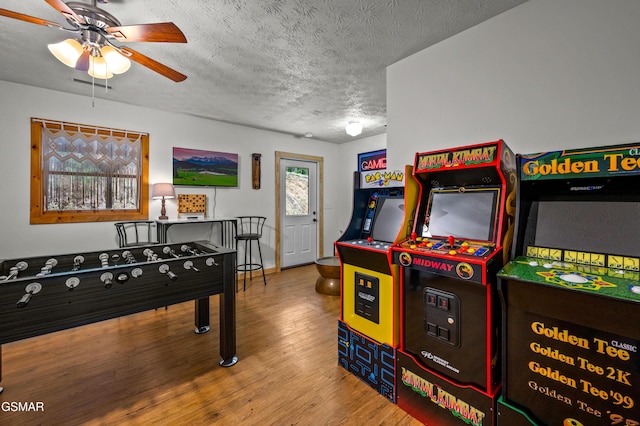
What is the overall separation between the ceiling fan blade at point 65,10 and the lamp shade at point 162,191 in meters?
2.24

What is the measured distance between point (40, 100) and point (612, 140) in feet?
16.7

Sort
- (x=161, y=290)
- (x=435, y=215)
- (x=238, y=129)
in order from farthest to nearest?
(x=238, y=129)
(x=161, y=290)
(x=435, y=215)

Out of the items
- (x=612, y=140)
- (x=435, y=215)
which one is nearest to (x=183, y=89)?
(x=435, y=215)

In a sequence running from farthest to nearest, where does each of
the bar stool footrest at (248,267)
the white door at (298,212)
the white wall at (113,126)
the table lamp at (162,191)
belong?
the white door at (298,212) → the bar stool footrest at (248,267) → the table lamp at (162,191) → the white wall at (113,126)

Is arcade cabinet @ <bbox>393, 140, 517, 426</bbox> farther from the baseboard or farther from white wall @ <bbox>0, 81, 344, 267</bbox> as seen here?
white wall @ <bbox>0, 81, 344, 267</bbox>

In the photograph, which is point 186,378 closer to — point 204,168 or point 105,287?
point 105,287

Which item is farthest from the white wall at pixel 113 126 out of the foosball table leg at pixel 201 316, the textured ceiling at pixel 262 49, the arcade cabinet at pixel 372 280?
the arcade cabinet at pixel 372 280

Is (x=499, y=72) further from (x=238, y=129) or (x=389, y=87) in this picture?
(x=238, y=129)

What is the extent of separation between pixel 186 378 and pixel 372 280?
4.93 feet

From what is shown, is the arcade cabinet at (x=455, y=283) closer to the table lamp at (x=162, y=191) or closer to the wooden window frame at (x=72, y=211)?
the table lamp at (x=162, y=191)

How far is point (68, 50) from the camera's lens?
1.88m

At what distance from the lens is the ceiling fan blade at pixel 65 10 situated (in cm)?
138

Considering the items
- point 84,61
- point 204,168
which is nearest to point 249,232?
point 204,168

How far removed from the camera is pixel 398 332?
68.6 inches
